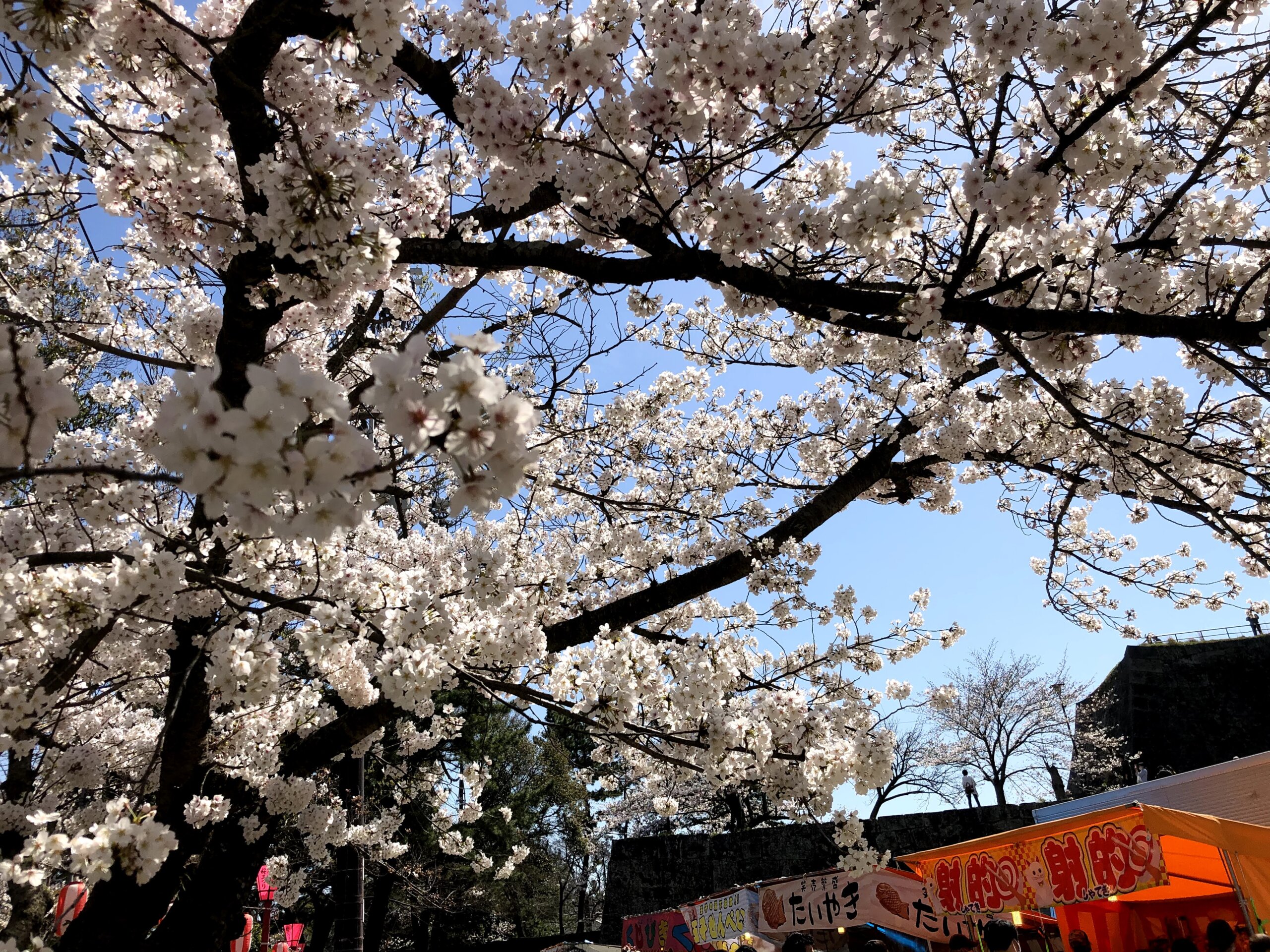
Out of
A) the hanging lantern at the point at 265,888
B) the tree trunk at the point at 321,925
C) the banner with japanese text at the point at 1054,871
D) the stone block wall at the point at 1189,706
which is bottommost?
the tree trunk at the point at 321,925

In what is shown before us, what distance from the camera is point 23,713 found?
2.27m

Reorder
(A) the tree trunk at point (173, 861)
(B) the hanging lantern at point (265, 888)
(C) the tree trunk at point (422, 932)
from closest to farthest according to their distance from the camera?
(A) the tree trunk at point (173, 861), (B) the hanging lantern at point (265, 888), (C) the tree trunk at point (422, 932)

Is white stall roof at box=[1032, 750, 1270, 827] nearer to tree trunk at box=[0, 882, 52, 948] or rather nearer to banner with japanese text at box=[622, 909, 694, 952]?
banner with japanese text at box=[622, 909, 694, 952]

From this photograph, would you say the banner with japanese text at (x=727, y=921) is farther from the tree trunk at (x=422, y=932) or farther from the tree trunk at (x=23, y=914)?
A: the tree trunk at (x=422, y=932)

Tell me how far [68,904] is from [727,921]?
7150mm

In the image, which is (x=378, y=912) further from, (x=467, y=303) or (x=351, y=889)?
(x=467, y=303)

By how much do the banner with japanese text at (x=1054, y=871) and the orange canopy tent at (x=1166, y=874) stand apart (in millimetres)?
15

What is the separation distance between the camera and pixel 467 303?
518 centimetres

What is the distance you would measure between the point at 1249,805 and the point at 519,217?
10.1 m

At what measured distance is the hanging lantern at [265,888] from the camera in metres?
11.3

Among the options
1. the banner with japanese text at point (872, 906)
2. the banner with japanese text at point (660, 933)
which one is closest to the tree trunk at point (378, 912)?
the banner with japanese text at point (660, 933)

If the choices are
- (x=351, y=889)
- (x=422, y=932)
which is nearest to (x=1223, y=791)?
(x=351, y=889)

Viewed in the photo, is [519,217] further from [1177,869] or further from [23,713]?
[1177,869]

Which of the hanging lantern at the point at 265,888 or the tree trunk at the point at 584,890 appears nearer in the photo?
the hanging lantern at the point at 265,888
